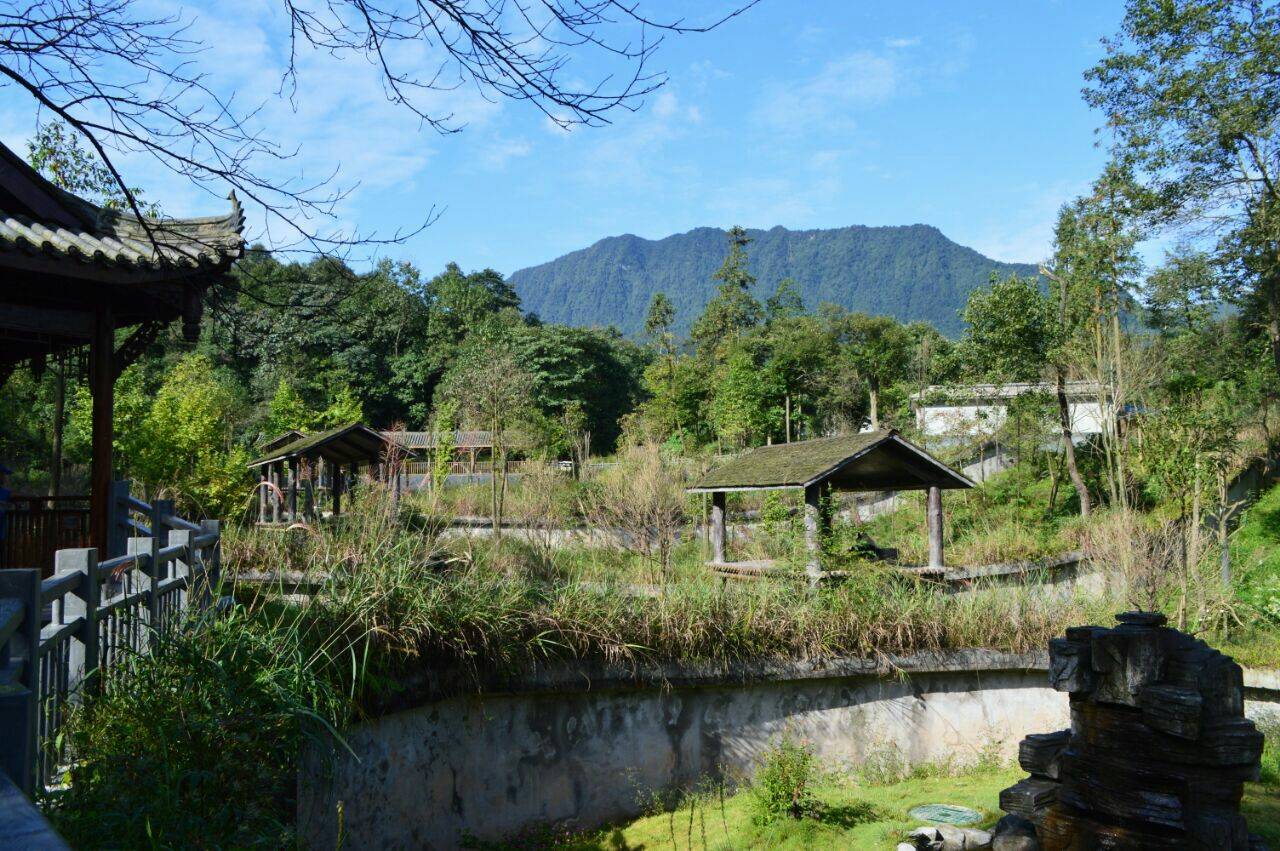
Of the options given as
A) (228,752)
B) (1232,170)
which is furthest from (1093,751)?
(1232,170)

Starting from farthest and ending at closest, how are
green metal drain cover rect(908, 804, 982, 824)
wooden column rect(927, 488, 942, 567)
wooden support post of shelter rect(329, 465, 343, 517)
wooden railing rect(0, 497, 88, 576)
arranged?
wooden support post of shelter rect(329, 465, 343, 517)
wooden column rect(927, 488, 942, 567)
wooden railing rect(0, 497, 88, 576)
green metal drain cover rect(908, 804, 982, 824)

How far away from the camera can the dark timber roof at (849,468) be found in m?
11.4

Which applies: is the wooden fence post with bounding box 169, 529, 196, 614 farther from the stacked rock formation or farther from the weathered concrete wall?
the stacked rock formation

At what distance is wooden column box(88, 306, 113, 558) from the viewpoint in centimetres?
714

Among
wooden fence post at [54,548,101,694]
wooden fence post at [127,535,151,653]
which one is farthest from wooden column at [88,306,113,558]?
wooden fence post at [54,548,101,694]

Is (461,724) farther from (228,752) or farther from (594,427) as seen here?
(594,427)

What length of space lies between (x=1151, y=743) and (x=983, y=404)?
20.6 m

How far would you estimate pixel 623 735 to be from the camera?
25.0ft

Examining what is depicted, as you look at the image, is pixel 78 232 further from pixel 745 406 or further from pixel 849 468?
pixel 745 406

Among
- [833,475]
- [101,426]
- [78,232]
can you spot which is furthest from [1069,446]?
[78,232]

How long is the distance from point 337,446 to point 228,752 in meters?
12.7

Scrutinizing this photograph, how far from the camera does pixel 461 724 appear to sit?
6.93m

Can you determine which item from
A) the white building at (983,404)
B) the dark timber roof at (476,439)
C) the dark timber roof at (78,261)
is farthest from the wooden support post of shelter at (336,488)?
the white building at (983,404)

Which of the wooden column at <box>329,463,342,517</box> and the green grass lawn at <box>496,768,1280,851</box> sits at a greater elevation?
the wooden column at <box>329,463,342,517</box>
